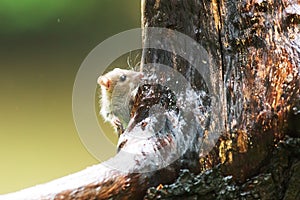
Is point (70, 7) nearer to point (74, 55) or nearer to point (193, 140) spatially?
point (74, 55)

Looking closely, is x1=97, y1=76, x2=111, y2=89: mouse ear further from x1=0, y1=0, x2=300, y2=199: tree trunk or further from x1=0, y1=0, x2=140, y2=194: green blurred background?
x1=0, y1=0, x2=140, y2=194: green blurred background

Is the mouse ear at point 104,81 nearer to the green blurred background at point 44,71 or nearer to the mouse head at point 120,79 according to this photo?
the mouse head at point 120,79

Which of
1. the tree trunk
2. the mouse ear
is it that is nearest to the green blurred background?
the mouse ear

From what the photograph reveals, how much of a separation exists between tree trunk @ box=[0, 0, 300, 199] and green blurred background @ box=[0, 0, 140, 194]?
71.5 inches

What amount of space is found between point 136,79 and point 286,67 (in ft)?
1.13

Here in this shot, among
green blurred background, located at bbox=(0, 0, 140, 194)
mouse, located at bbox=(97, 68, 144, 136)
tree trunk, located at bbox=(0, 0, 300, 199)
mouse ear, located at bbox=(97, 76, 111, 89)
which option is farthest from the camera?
green blurred background, located at bbox=(0, 0, 140, 194)

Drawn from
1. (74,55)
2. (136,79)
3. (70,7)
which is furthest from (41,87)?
Answer: (136,79)

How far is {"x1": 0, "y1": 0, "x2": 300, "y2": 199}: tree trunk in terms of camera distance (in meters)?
0.98

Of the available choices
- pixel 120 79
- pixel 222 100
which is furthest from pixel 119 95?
pixel 222 100

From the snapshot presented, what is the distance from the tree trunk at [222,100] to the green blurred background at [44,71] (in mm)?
1816

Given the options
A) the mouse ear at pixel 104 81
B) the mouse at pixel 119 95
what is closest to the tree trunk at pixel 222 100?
the mouse at pixel 119 95

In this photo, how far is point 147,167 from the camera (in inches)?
38.9

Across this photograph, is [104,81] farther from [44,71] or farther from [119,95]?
[44,71]

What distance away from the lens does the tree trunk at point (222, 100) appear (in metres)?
0.98
